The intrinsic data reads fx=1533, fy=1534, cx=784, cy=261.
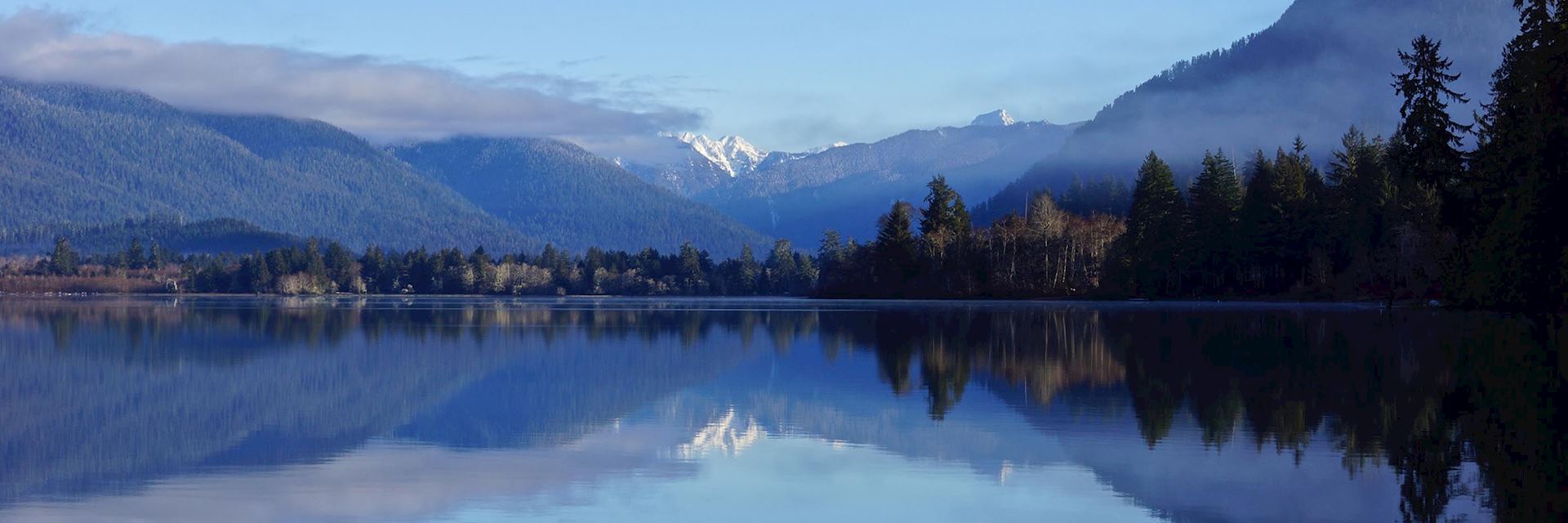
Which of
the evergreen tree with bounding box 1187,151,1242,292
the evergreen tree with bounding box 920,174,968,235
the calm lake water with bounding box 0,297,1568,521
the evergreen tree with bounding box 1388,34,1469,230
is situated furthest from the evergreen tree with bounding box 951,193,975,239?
the calm lake water with bounding box 0,297,1568,521

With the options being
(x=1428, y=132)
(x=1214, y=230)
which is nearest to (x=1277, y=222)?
(x=1214, y=230)

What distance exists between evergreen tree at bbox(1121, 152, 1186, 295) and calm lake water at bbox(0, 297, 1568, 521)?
6825 centimetres

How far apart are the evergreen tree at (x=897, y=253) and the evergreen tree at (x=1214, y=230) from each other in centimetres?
3032

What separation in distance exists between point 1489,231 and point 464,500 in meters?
44.1

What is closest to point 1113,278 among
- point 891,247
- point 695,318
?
point 891,247

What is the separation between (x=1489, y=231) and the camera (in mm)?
52531

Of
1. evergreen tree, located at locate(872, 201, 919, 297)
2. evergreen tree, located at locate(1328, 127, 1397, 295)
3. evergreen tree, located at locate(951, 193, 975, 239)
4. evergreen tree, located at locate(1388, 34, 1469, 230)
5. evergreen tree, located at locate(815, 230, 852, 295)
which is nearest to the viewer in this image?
evergreen tree, located at locate(1388, 34, 1469, 230)

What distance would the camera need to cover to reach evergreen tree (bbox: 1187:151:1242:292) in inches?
4542

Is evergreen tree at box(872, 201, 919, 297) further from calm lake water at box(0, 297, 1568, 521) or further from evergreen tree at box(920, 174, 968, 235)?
calm lake water at box(0, 297, 1568, 521)

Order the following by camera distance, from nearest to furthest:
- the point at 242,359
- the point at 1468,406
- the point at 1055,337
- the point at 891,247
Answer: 1. the point at 1468,406
2. the point at 242,359
3. the point at 1055,337
4. the point at 891,247

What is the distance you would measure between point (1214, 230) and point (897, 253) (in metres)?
35.1

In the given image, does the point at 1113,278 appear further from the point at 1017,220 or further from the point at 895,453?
the point at 895,453

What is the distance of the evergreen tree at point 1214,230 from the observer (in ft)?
379

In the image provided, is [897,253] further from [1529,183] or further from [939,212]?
[1529,183]
